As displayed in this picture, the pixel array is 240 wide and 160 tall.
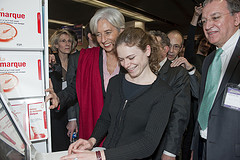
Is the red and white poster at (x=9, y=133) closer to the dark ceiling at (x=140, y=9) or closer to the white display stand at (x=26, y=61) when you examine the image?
the white display stand at (x=26, y=61)

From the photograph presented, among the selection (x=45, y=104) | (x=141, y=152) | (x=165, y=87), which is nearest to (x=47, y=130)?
(x=45, y=104)

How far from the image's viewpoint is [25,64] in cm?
130

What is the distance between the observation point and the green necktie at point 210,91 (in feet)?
4.52

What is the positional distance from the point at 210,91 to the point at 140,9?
493 cm

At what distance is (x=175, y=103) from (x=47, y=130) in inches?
38.0

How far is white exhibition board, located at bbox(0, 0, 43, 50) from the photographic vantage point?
122 centimetres

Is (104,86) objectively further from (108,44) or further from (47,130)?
(47,130)

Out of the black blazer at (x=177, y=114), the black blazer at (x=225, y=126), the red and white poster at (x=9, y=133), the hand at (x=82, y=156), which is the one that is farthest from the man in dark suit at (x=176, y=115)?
the red and white poster at (x=9, y=133)

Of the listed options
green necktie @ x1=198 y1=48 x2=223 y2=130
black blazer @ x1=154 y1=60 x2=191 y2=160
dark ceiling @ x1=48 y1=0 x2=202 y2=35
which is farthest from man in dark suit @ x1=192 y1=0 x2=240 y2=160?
dark ceiling @ x1=48 y1=0 x2=202 y2=35

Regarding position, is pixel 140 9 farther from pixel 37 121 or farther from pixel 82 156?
pixel 82 156

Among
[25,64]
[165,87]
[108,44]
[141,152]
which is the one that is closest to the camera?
[141,152]

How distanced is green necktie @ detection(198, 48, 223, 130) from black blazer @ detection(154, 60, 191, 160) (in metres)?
0.15

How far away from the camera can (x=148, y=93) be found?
1.17 metres

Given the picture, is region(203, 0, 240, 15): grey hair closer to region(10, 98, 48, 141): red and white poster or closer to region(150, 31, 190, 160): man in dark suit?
region(150, 31, 190, 160): man in dark suit
